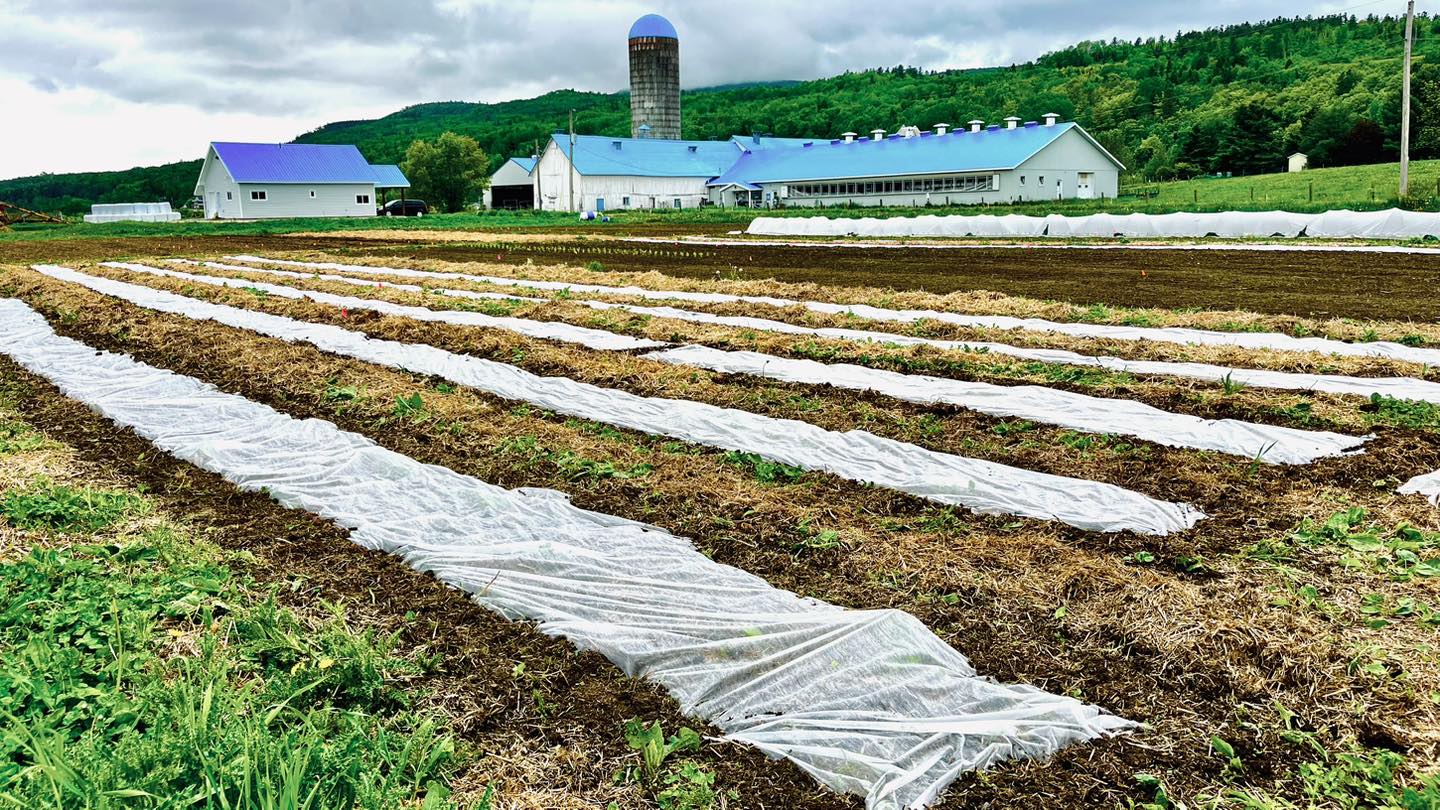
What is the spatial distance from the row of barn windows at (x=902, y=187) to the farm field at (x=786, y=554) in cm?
4401

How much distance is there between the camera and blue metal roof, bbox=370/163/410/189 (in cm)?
7012

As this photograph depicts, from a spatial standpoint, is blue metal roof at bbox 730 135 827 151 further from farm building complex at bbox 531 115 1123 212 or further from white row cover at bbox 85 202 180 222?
white row cover at bbox 85 202 180 222

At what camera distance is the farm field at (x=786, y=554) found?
3.10 meters

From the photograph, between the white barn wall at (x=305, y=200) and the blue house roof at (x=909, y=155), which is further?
the white barn wall at (x=305, y=200)

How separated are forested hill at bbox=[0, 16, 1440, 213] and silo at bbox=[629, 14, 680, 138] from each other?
14.9 metres

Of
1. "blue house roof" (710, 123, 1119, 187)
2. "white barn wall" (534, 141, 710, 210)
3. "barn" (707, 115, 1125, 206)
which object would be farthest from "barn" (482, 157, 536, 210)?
"barn" (707, 115, 1125, 206)

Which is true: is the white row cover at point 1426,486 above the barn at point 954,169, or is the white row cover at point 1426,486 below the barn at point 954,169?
below

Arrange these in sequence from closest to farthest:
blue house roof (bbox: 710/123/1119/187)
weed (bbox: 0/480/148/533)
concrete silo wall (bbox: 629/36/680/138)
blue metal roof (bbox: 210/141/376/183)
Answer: weed (bbox: 0/480/148/533) → blue house roof (bbox: 710/123/1119/187) → blue metal roof (bbox: 210/141/376/183) → concrete silo wall (bbox: 629/36/680/138)

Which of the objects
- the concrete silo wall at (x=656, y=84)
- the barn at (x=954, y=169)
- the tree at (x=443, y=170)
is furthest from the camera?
the tree at (x=443, y=170)

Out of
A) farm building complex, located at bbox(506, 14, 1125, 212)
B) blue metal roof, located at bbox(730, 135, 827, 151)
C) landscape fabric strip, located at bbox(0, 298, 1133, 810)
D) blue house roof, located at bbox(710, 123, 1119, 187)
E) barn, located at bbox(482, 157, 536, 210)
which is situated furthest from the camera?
barn, located at bbox(482, 157, 536, 210)

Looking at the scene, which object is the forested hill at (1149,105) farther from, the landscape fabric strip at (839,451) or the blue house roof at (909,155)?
the landscape fabric strip at (839,451)

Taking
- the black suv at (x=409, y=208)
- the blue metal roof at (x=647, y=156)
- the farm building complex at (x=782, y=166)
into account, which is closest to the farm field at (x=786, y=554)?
the farm building complex at (x=782, y=166)

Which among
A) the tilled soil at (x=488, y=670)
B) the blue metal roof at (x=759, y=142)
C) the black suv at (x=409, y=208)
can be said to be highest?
the blue metal roof at (x=759, y=142)

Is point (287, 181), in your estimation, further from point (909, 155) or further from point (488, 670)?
point (488, 670)
